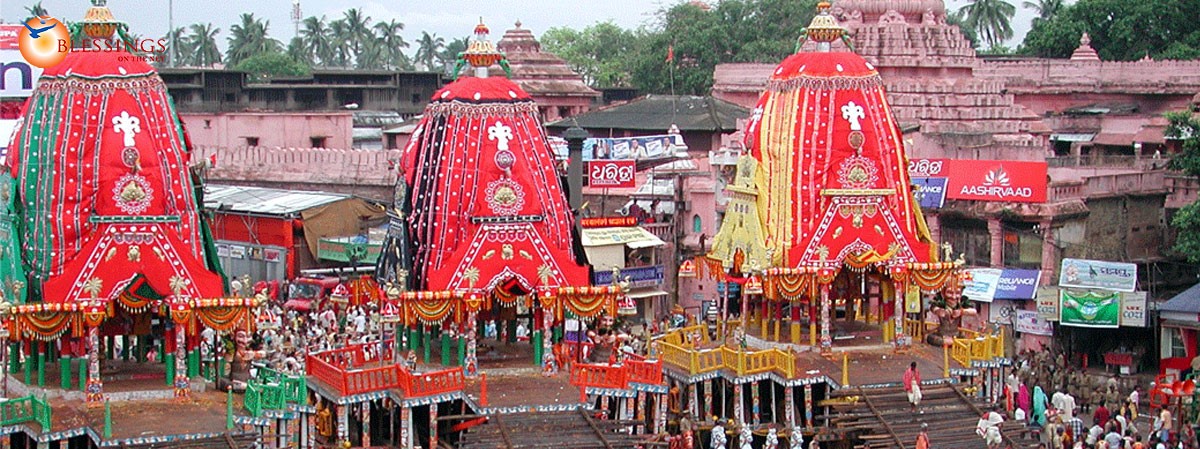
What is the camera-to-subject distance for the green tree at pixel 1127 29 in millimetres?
63812

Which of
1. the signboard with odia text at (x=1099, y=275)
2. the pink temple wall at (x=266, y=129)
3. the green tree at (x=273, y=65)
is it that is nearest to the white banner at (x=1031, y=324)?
the signboard with odia text at (x=1099, y=275)

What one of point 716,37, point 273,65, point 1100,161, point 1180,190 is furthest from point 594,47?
point 1180,190

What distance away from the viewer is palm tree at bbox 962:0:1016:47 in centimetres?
8394

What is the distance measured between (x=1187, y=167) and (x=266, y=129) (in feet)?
80.9

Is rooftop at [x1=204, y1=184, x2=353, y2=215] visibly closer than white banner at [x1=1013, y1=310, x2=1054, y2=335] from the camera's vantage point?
No

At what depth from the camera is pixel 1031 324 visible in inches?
1604

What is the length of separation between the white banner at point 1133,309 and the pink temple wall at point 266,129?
24.4 m

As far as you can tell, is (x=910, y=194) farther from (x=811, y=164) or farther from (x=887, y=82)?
(x=887, y=82)

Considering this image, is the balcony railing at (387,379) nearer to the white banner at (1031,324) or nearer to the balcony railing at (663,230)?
the white banner at (1031,324)

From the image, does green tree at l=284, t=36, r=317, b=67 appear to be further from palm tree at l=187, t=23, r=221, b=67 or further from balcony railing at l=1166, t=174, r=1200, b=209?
balcony railing at l=1166, t=174, r=1200, b=209

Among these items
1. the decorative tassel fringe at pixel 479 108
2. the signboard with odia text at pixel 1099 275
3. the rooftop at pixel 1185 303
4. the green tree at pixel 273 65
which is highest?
the green tree at pixel 273 65

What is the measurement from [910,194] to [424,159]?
773cm

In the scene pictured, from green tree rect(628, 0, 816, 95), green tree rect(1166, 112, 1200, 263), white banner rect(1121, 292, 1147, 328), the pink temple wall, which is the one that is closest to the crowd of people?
white banner rect(1121, 292, 1147, 328)

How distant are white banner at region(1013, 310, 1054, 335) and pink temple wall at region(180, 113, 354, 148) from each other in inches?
874
